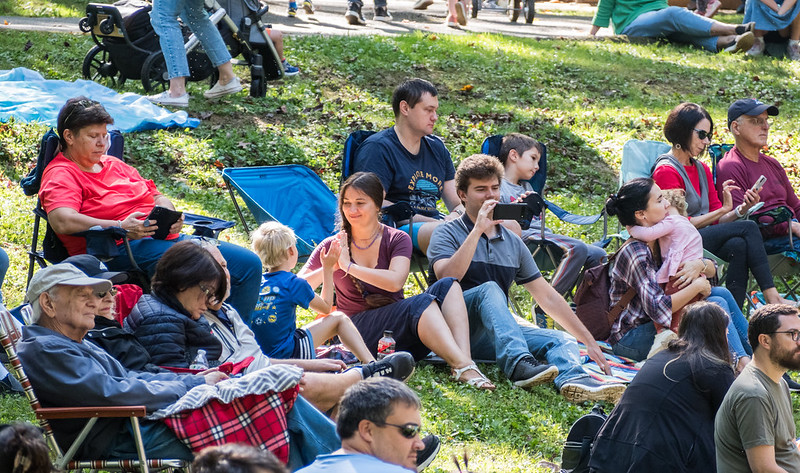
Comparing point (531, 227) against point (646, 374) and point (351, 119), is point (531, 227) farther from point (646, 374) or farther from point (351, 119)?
point (351, 119)

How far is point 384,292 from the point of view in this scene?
18.7ft

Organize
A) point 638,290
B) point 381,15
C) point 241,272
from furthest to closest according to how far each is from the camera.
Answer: point 381,15 → point 638,290 → point 241,272

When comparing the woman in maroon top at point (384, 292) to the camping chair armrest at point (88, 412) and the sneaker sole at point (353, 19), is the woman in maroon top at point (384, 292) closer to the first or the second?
the camping chair armrest at point (88, 412)

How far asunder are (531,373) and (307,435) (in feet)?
6.14

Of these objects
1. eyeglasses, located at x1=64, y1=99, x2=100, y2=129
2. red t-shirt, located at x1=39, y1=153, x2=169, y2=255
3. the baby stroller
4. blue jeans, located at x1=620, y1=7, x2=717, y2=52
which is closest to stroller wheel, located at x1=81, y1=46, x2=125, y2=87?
the baby stroller

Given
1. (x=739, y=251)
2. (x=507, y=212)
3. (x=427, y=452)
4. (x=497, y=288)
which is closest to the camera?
(x=427, y=452)

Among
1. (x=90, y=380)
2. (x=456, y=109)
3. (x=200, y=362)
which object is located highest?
(x=90, y=380)

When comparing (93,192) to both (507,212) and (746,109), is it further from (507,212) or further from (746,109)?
(746,109)

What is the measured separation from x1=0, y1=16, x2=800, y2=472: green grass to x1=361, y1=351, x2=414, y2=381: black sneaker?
69 centimetres

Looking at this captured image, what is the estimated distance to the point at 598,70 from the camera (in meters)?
12.4

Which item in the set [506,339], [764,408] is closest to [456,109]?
[506,339]

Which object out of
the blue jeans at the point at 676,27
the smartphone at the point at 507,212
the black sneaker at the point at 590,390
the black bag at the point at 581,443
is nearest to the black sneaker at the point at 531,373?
the black sneaker at the point at 590,390

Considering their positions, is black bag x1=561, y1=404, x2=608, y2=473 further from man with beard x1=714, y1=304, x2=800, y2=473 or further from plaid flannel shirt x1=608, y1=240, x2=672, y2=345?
plaid flannel shirt x1=608, y1=240, x2=672, y2=345

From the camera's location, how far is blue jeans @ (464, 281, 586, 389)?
5.50 metres
